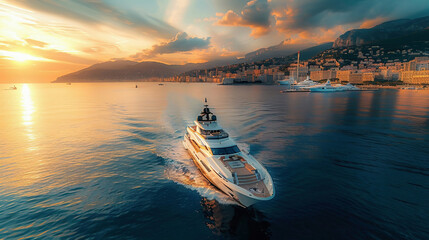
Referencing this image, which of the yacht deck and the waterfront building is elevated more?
the waterfront building

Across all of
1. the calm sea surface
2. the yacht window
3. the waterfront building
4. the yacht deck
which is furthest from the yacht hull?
the waterfront building

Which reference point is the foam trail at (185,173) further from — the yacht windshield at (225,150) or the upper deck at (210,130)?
the upper deck at (210,130)

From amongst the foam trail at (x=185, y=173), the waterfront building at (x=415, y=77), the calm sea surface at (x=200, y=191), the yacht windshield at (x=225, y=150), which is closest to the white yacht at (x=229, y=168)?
the yacht windshield at (x=225, y=150)

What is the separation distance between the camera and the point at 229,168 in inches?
637

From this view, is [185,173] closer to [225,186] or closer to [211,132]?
[211,132]

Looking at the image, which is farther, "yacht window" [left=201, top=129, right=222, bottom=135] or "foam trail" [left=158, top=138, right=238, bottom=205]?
"yacht window" [left=201, top=129, right=222, bottom=135]

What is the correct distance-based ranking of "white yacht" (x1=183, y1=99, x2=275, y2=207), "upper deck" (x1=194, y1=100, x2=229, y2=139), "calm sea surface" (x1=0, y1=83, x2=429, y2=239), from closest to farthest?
"calm sea surface" (x1=0, y1=83, x2=429, y2=239) → "white yacht" (x1=183, y1=99, x2=275, y2=207) → "upper deck" (x1=194, y1=100, x2=229, y2=139)

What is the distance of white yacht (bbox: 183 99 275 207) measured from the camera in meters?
13.6

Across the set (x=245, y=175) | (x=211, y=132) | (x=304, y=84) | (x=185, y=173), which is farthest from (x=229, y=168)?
(x=304, y=84)

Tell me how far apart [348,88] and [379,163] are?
16127 centimetres

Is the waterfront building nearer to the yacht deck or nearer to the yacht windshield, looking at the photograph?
the yacht windshield

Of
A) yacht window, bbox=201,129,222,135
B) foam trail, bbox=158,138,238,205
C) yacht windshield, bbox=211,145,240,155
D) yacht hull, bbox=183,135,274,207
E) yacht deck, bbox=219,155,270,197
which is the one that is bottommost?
foam trail, bbox=158,138,238,205

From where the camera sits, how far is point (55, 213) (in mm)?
13734

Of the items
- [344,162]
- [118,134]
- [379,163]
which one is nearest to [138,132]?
[118,134]
